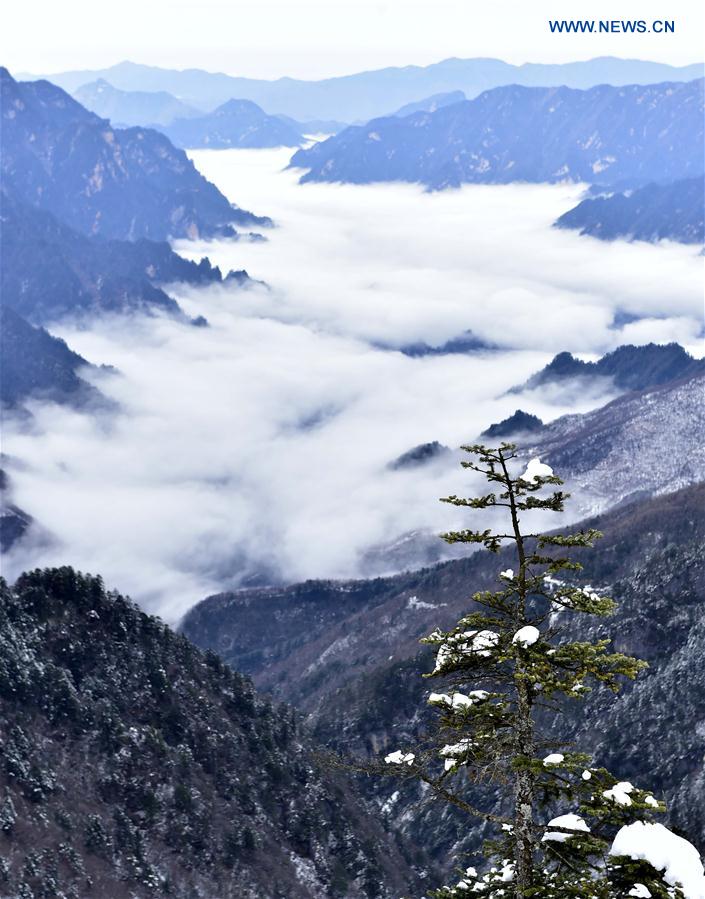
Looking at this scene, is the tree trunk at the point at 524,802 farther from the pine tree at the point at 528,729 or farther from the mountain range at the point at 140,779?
the mountain range at the point at 140,779

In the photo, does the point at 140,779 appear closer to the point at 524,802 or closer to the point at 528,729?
the point at 524,802

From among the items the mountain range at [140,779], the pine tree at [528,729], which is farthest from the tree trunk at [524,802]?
the mountain range at [140,779]

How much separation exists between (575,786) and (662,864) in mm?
3243

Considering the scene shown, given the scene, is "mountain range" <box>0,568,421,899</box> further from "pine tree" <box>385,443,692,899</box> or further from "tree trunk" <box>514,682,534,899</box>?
"tree trunk" <box>514,682,534,899</box>

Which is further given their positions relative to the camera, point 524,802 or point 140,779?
point 140,779

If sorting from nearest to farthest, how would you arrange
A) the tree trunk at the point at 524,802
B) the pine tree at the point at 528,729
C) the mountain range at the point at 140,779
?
1. the pine tree at the point at 528,729
2. the tree trunk at the point at 524,802
3. the mountain range at the point at 140,779

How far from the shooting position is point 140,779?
516 feet

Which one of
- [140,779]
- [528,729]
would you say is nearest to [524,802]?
[528,729]

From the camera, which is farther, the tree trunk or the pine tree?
the tree trunk

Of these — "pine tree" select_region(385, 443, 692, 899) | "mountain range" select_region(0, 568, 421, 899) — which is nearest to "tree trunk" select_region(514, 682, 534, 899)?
"pine tree" select_region(385, 443, 692, 899)

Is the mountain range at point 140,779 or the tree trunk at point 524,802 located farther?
the mountain range at point 140,779

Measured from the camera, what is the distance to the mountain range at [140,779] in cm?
13838

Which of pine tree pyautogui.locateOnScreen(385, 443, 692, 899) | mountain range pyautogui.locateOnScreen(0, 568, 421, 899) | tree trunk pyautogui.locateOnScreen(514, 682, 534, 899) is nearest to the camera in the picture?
pine tree pyautogui.locateOnScreen(385, 443, 692, 899)

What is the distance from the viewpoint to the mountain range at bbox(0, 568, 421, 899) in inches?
5448
